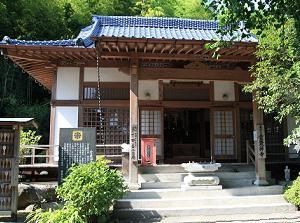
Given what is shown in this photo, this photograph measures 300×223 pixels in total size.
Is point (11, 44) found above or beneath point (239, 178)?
above

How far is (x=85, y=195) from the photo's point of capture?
7523mm

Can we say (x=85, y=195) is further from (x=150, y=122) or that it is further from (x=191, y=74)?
(x=150, y=122)

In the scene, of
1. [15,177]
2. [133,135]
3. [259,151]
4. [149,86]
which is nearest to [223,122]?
[259,151]

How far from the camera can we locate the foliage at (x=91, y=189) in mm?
7559

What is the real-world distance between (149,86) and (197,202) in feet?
18.3

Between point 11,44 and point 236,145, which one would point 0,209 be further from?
point 236,145

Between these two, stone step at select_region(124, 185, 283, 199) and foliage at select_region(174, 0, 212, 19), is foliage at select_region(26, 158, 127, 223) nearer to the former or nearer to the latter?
stone step at select_region(124, 185, 283, 199)

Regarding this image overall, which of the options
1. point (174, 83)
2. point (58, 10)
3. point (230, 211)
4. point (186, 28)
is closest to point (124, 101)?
point (174, 83)

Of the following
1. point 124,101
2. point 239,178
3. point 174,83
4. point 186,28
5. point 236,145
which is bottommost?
point 239,178

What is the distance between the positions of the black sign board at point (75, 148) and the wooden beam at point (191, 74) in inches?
108

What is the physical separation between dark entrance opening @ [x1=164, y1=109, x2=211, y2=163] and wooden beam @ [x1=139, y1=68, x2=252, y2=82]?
4.74 metres

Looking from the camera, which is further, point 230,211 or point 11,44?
point 11,44

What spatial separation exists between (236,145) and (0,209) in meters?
8.88

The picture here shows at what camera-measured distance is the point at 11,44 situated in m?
11.1
